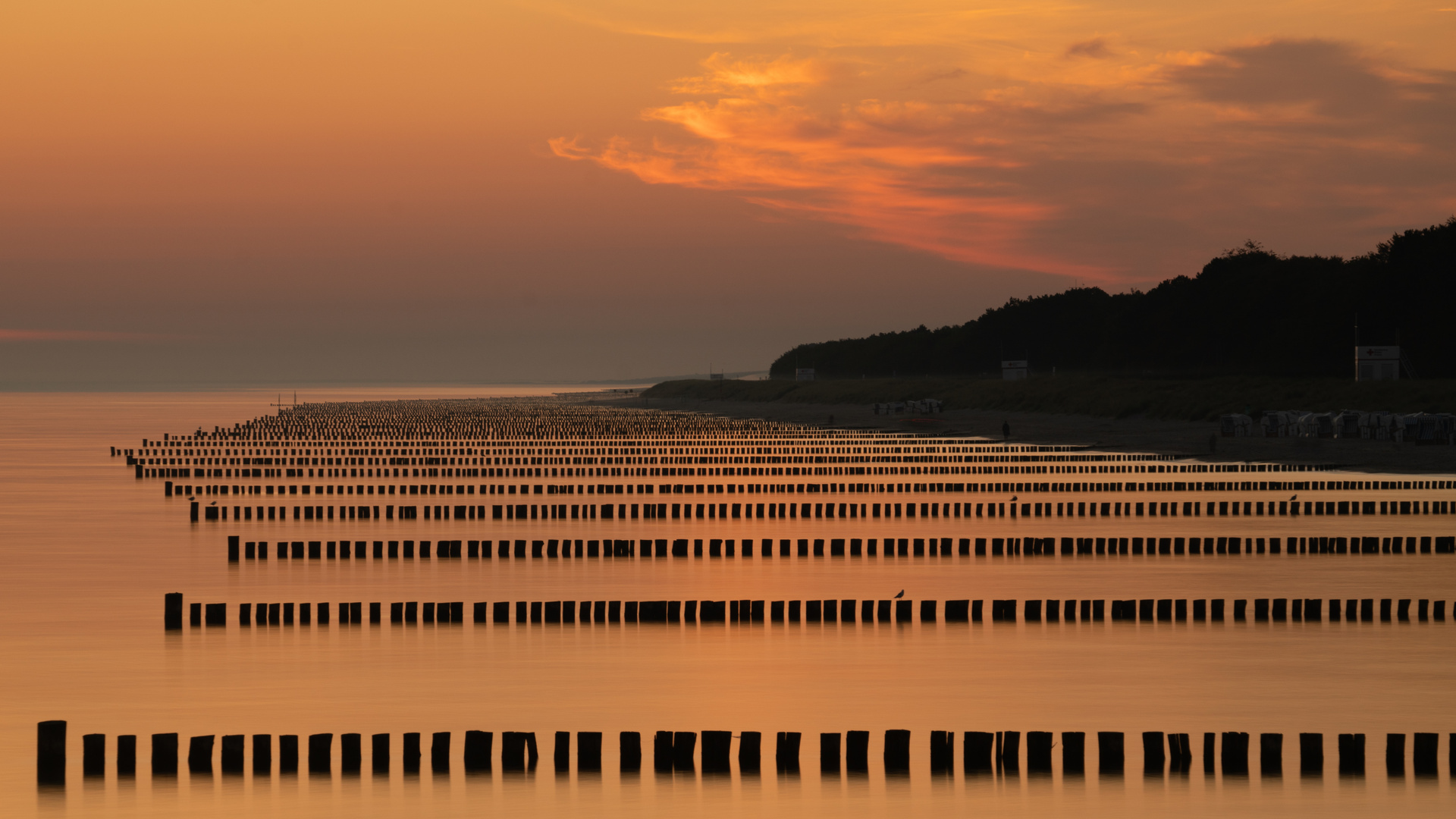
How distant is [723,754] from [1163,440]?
7325 cm

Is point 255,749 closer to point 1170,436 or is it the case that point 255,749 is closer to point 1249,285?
point 1170,436

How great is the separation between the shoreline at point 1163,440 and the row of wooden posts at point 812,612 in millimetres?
36717

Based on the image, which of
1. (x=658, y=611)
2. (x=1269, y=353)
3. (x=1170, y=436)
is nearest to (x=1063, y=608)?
(x=658, y=611)

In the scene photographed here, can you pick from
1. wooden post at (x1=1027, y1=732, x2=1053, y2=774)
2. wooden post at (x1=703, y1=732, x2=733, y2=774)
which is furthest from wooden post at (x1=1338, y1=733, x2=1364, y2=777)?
wooden post at (x1=703, y1=732, x2=733, y2=774)

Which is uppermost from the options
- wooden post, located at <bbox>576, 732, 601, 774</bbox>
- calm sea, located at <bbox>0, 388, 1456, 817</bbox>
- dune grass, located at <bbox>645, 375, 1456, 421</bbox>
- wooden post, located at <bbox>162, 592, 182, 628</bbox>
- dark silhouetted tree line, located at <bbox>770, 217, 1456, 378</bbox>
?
dark silhouetted tree line, located at <bbox>770, 217, 1456, 378</bbox>

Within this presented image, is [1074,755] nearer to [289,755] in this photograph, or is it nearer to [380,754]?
[380,754]

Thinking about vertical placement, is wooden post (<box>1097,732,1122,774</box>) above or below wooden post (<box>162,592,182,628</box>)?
below

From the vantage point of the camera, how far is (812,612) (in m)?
25.8

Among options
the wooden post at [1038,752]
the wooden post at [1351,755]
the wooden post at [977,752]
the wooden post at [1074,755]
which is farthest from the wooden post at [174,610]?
the wooden post at [1351,755]

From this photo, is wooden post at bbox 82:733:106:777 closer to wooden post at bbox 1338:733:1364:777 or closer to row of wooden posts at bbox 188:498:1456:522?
wooden post at bbox 1338:733:1364:777

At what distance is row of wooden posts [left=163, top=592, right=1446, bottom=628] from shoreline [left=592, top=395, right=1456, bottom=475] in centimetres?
3672

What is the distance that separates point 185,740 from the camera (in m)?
17.9

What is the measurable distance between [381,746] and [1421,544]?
89.4 feet

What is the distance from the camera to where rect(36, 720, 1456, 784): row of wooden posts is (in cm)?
1584
